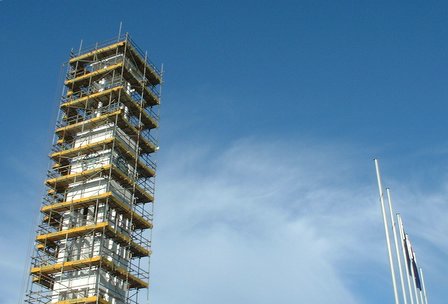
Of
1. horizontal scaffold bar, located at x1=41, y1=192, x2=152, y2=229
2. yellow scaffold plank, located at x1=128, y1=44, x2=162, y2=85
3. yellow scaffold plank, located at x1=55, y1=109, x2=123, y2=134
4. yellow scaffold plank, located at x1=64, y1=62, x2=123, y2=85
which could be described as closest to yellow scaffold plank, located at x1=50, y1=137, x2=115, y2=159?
yellow scaffold plank, located at x1=55, y1=109, x2=123, y2=134

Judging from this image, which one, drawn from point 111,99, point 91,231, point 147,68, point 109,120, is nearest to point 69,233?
point 91,231

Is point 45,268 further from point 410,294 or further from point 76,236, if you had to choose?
point 410,294

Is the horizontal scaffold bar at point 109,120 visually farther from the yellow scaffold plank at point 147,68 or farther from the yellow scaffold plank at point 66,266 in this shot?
the yellow scaffold plank at point 66,266

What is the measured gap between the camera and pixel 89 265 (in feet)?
206

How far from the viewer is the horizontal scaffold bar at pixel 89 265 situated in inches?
2456

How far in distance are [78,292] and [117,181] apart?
14.2 meters

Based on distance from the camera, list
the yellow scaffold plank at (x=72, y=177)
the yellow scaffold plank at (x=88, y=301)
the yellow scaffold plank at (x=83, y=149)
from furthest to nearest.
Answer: the yellow scaffold plank at (x=83, y=149), the yellow scaffold plank at (x=72, y=177), the yellow scaffold plank at (x=88, y=301)

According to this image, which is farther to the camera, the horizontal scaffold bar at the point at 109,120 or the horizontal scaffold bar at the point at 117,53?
the horizontal scaffold bar at the point at 117,53

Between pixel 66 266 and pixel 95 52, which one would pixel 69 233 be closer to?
pixel 66 266

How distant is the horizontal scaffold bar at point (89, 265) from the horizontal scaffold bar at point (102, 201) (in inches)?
269

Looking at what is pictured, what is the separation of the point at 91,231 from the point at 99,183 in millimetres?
6549

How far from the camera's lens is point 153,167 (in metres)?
77.9

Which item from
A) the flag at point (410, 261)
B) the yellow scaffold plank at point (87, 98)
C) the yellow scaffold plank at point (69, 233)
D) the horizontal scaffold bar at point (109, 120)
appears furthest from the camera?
the yellow scaffold plank at point (87, 98)

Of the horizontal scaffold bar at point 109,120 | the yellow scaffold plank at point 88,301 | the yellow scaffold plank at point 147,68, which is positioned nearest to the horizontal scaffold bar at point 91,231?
the yellow scaffold plank at point 88,301
